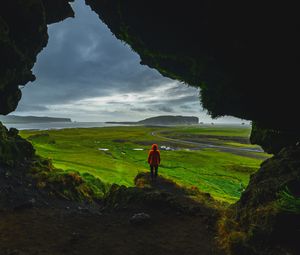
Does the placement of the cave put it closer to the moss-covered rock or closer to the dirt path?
the moss-covered rock

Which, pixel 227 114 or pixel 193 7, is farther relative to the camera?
pixel 227 114

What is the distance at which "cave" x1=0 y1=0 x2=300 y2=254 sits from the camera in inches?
492

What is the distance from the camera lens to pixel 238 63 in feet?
52.8

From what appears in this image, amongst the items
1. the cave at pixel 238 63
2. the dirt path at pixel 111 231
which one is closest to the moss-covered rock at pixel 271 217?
the cave at pixel 238 63

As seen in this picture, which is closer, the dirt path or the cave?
the cave

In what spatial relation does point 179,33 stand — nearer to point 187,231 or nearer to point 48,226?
point 187,231

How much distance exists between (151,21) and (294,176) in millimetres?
14461

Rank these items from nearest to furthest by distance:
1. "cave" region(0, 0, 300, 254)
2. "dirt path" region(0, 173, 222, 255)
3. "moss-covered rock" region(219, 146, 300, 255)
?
"moss-covered rock" region(219, 146, 300, 255) < "cave" region(0, 0, 300, 254) < "dirt path" region(0, 173, 222, 255)

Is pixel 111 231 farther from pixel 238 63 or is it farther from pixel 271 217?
pixel 238 63

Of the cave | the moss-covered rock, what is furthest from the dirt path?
the cave

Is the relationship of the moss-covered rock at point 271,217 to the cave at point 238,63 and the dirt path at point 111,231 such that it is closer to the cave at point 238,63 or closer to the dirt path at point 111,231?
the cave at point 238,63

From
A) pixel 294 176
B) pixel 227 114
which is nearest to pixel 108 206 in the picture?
pixel 227 114

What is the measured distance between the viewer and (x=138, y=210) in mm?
18922

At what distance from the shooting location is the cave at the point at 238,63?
12484mm
